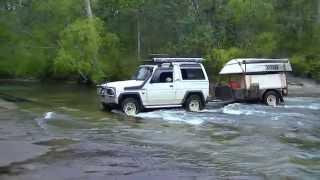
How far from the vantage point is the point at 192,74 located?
2402 cm

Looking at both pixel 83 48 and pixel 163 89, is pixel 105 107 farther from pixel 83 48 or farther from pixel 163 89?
pixel 83 48

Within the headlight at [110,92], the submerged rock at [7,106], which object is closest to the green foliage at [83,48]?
the submerged rock at [7,106]

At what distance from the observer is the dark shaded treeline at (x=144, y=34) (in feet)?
148

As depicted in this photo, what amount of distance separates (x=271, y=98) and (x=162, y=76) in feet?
21.6

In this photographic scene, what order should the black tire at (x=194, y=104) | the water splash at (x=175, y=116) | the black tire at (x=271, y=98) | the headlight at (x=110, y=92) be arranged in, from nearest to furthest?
1. the water splash at (x=175, y=116)
2. the headlight at (x=110, y=92)
3. the black tire at (x=194, y=104)
4. the black tire at (x=271, y=98)

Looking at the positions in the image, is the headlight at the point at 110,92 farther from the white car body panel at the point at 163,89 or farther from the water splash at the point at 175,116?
the water splash at the point at 175,116

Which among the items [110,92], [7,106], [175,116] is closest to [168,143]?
[175,116]

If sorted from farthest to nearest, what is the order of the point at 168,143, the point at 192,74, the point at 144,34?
1. the point at 144,34
2. the point at 192,74
3. the point at 168,143

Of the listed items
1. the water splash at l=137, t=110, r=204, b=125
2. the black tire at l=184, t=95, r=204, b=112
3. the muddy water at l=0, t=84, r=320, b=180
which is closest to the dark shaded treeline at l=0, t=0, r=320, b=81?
the black tire at l=184, t=95, r=204, b=112

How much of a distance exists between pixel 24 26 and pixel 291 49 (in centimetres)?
2667

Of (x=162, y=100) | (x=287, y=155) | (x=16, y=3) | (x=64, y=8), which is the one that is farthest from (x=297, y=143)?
(x=16, y=3)

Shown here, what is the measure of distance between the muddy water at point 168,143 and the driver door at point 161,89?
49cm

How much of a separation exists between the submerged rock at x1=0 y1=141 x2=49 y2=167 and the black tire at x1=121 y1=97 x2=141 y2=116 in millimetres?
7992

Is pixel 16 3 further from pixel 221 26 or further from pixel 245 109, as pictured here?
pixel 245 109
